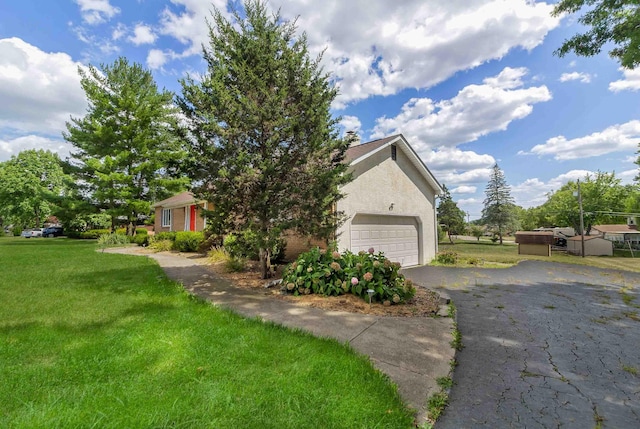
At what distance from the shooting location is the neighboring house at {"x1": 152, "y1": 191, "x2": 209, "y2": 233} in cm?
1780

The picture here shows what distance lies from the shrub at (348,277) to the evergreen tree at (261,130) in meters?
1.01

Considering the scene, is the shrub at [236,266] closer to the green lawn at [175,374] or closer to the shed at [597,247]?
the green lawn at [175,374]

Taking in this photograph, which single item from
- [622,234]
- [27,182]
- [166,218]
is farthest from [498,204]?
[27,182]

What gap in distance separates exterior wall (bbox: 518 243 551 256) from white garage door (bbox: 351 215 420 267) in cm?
1388

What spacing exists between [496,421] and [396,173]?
10.0 m

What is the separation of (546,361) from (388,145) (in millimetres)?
8785

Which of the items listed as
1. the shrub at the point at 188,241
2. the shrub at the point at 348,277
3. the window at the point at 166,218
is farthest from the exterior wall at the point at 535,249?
the window at the point at 166,218

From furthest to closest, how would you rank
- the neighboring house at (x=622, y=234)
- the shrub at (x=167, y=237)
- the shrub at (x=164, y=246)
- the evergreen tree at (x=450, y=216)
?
the evergreen tree at (x=450, y=216)
the neighboring house at (x=622, y=234)
the shrub at (x=167, y=237)
the shrub at (x=164, y=246)

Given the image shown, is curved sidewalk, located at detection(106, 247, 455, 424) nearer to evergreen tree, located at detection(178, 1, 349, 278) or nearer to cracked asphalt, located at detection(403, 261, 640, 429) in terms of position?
cracked asphalt, located at detection(403, 261, 640, 429)

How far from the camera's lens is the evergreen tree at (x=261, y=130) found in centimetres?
639

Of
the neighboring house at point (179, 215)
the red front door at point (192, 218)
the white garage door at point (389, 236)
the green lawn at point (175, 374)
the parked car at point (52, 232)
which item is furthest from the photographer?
the parked car at point (52, 232)

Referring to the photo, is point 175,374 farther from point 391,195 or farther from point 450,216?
point 450,216

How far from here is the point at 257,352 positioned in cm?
319

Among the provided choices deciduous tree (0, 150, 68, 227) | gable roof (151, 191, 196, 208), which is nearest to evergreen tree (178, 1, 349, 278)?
gable roof (151, 191, 196, 208)
